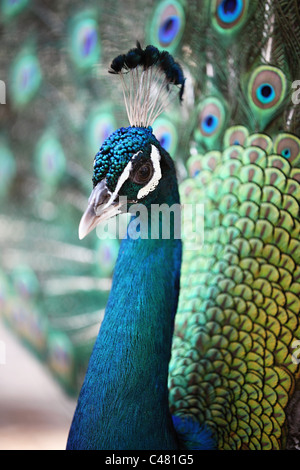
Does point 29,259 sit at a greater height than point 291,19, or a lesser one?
lesser

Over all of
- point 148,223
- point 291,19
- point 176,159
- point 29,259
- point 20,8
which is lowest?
point 148,223

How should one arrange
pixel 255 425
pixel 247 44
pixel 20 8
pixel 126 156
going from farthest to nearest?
pixel 20 8, pixel 247 44, pixel 255 425, pixel 126 156

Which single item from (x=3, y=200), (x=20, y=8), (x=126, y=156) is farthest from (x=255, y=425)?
(x=20, y=8)

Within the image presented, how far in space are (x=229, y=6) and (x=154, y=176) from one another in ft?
1.87

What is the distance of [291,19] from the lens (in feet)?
3.89

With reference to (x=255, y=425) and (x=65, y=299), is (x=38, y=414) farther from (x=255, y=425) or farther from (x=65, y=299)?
(x=255, y=425)

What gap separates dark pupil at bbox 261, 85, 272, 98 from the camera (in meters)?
1.29

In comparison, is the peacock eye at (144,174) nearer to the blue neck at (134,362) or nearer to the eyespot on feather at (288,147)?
the blue neck at (134,362)

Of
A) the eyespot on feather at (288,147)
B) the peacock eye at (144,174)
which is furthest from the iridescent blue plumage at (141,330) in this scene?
the eyespot on feather at (288,147)

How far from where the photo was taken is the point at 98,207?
34.9 inches

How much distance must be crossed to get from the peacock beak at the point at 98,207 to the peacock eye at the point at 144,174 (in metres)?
0.05

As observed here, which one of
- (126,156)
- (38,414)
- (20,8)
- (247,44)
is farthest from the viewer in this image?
(38,414)

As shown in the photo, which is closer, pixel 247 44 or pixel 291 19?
pixel 291 19

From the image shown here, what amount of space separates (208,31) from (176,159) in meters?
0.33
